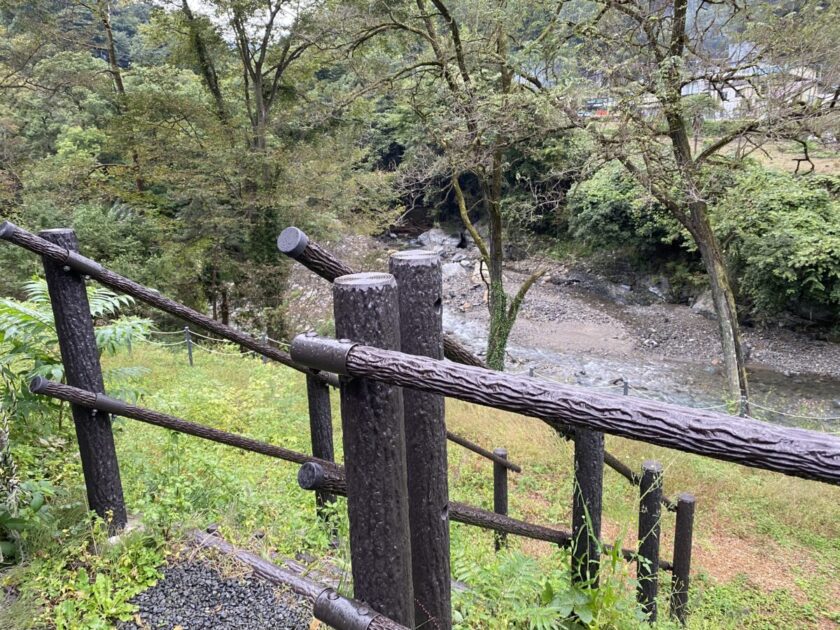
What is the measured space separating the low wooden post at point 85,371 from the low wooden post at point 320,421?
0.95 meters

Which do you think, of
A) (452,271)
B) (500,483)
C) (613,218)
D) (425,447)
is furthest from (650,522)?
(452,271)

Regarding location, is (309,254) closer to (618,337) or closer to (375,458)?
(375,458)

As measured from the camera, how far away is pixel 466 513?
73.0 inches

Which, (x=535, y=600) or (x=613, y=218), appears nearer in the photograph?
(x=535, y=600)

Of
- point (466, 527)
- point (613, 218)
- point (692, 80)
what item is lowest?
point (466, 527)

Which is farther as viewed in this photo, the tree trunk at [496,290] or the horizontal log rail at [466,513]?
the tree trunk at [496,290]

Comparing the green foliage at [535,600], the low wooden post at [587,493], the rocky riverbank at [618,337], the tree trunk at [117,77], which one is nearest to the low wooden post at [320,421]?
the green foliage at [535,600]

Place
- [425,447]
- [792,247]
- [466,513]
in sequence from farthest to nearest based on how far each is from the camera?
[792,247]
[466,513]
[425,447]

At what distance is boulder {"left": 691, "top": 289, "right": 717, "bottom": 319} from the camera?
17.0 meters

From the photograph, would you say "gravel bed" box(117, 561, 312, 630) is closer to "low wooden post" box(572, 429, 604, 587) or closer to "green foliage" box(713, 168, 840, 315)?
"low wooden post" box(572, 429, 604, 587)

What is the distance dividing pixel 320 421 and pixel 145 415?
95 cm

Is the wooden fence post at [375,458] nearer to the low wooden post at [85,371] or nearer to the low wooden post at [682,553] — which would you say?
the low wooden post at [85,371]

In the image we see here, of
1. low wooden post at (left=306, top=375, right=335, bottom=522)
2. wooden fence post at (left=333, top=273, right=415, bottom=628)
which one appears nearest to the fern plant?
low wooden post at (left=306, top=375, right=335, bottom=522)

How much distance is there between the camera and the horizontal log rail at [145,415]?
6.93ft
